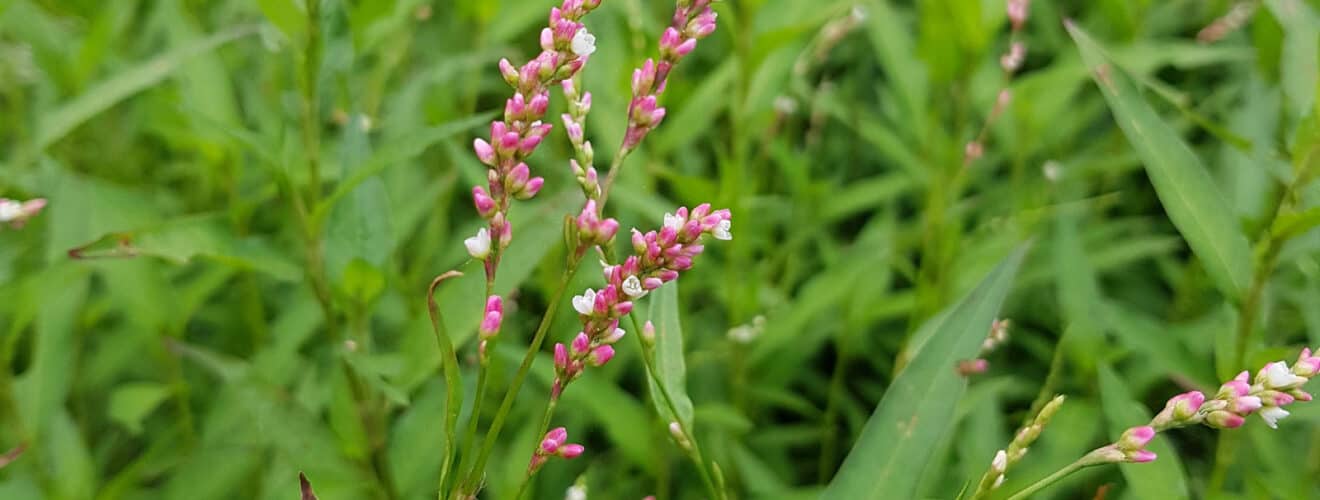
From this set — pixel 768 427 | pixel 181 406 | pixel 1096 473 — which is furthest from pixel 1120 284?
pixel 181 406

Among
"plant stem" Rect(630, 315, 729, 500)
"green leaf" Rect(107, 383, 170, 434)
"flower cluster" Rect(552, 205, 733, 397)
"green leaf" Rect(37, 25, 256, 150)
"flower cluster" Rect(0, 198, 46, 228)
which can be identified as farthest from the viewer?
"green leaf" Rect(107, 383, 170, 434)

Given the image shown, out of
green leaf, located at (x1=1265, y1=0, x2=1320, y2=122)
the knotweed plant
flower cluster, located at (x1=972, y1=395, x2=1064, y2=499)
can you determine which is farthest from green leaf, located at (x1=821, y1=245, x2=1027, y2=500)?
green leaf, located at (x1=1265, y1=0, x2=1320, y2=122)

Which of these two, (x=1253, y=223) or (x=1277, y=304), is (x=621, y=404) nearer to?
(x=1253, y=223)

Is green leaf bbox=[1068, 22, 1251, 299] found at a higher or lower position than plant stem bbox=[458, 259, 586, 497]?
lower

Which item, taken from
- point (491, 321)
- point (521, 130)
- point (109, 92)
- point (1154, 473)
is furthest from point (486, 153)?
point (109, 92)

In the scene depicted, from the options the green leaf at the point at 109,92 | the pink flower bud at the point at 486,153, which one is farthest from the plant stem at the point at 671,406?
the green leaf at the point at 109,92

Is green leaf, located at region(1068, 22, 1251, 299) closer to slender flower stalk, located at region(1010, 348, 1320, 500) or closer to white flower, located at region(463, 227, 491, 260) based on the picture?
slender flower stalk, located at region(1010, 348, 1320, 500)

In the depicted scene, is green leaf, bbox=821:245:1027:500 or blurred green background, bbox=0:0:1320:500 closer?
green leaf, bbox=821:245:1027:500

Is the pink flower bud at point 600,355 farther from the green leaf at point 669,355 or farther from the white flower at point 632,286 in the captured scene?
the green leaf at point 669,355
